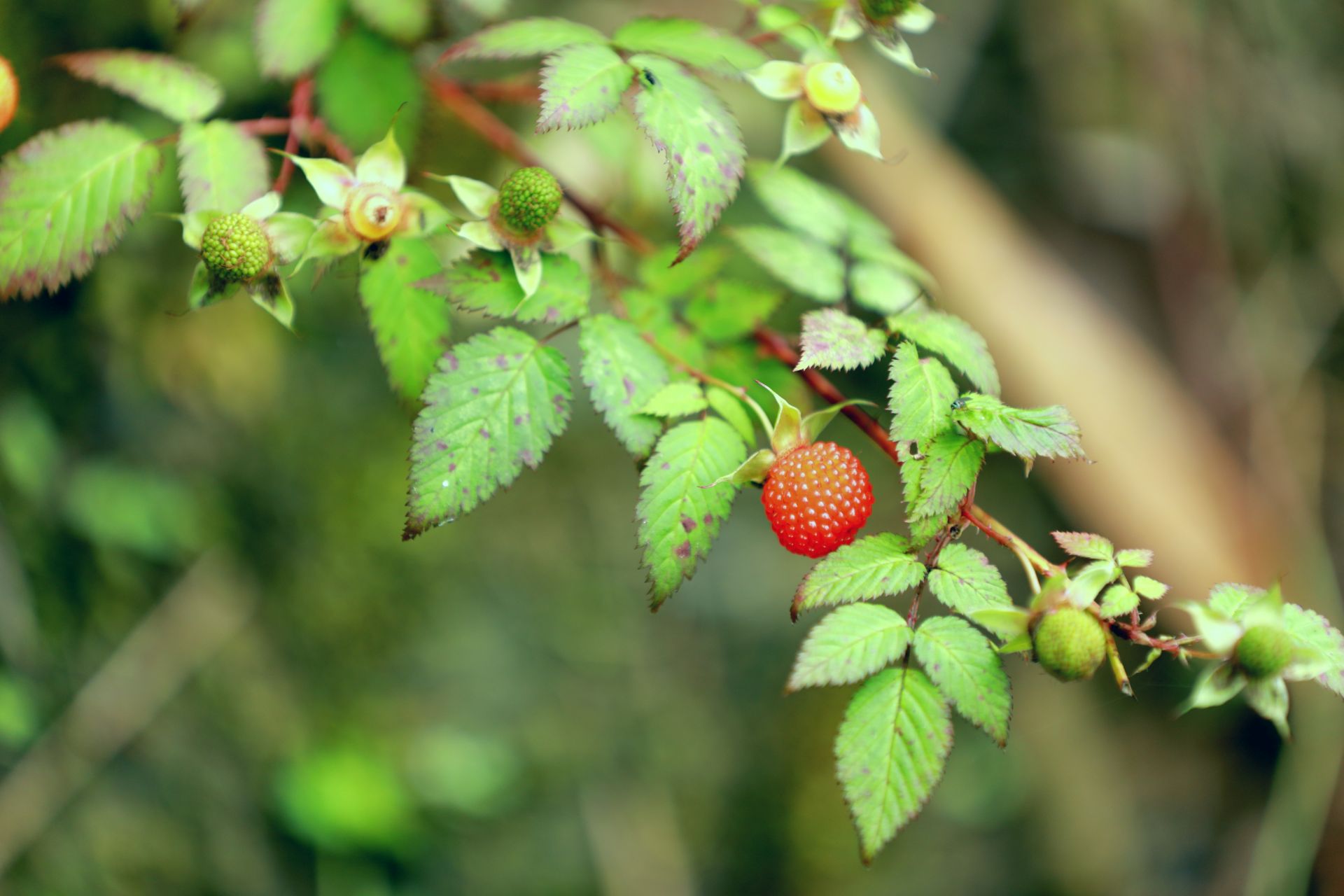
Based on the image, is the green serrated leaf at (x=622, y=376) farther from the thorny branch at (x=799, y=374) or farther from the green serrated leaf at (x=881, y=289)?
the green serrated leaf at (x=881, y=289)

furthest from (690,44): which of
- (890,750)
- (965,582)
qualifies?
(890,750)

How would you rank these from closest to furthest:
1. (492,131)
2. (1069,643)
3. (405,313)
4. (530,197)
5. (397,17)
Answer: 1. (1069,643)
2. (530,197)
3. (405,313)
4. (397,17)
5. (492,131)

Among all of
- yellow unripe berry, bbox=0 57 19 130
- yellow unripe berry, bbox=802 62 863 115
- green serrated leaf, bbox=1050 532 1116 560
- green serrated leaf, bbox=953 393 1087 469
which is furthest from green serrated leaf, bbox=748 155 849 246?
yellow unripe berry, bbox=0 57 19 130

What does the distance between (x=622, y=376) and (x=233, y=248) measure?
14.3 inches

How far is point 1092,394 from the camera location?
1932 millimetres

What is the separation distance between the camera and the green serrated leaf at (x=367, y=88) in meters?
1.00

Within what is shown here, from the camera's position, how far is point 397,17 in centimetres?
96

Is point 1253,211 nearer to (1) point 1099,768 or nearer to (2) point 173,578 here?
(1) point 1099,768

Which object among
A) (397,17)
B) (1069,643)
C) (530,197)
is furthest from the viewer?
(397,17)

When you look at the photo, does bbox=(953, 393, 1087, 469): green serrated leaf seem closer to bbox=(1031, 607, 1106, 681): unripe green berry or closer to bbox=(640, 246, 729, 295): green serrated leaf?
bbox=(1031, 607, 1106, 681): unripe green berry

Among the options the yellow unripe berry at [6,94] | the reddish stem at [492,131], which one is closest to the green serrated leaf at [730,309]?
the reddish stem at [492,131]

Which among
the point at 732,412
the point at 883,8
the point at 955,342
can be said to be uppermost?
the point at 883,8

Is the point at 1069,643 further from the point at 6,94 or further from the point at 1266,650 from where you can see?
the point at 6,94

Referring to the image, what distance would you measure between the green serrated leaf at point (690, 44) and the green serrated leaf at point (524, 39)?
4 cm
